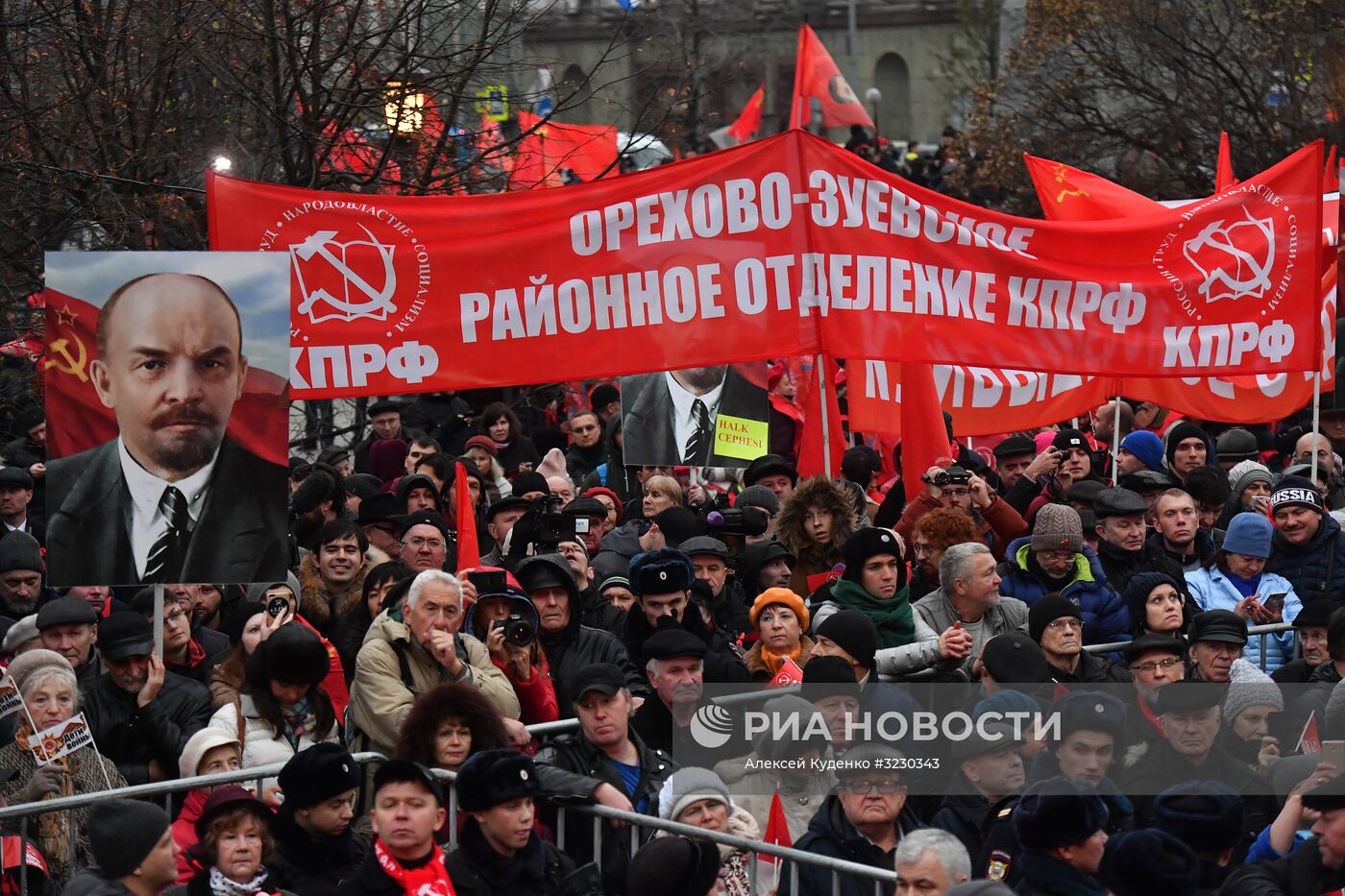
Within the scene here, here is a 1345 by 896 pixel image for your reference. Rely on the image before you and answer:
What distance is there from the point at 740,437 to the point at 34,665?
640cm

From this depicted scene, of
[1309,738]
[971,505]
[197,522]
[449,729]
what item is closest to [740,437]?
[971,505]

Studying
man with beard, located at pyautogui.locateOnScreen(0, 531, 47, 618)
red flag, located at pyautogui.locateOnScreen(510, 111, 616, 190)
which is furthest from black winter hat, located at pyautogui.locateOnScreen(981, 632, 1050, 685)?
red flag, located at pyautogui.locateOnScreen(510, 111, 616, 190)

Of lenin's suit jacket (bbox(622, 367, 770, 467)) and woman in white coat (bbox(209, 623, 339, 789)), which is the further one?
lenin's suit jacket (bbox(622, 367, 770, 467))

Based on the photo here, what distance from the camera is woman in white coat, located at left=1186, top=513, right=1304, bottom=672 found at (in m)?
11.4

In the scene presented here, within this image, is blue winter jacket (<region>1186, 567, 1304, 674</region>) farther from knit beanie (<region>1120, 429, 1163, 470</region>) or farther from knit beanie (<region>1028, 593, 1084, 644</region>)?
knit beanie (<region>1120, 429, 1163, 470</region>)

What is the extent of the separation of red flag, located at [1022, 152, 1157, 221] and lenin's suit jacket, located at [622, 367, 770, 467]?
2.29 metres

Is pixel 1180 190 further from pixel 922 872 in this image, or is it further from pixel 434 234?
pixel 922 872

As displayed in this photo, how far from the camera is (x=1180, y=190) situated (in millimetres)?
29734

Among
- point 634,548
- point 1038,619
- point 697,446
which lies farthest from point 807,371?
point 1038,619

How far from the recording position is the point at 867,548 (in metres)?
9.91

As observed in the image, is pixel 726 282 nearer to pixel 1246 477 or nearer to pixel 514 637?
pixel 514 637

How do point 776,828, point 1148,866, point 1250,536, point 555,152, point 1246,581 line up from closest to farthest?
point 1148,866 → point 776,828 → point 1250,536 → point 1246,581 → point 555,152

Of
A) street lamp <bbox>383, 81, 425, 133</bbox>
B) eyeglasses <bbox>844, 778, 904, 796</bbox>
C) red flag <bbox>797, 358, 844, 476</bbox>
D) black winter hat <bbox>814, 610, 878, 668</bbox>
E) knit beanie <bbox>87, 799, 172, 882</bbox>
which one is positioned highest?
street lamp <bbox>383, 81, 425, 133</bbox>

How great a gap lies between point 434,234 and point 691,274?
48.7 inches
